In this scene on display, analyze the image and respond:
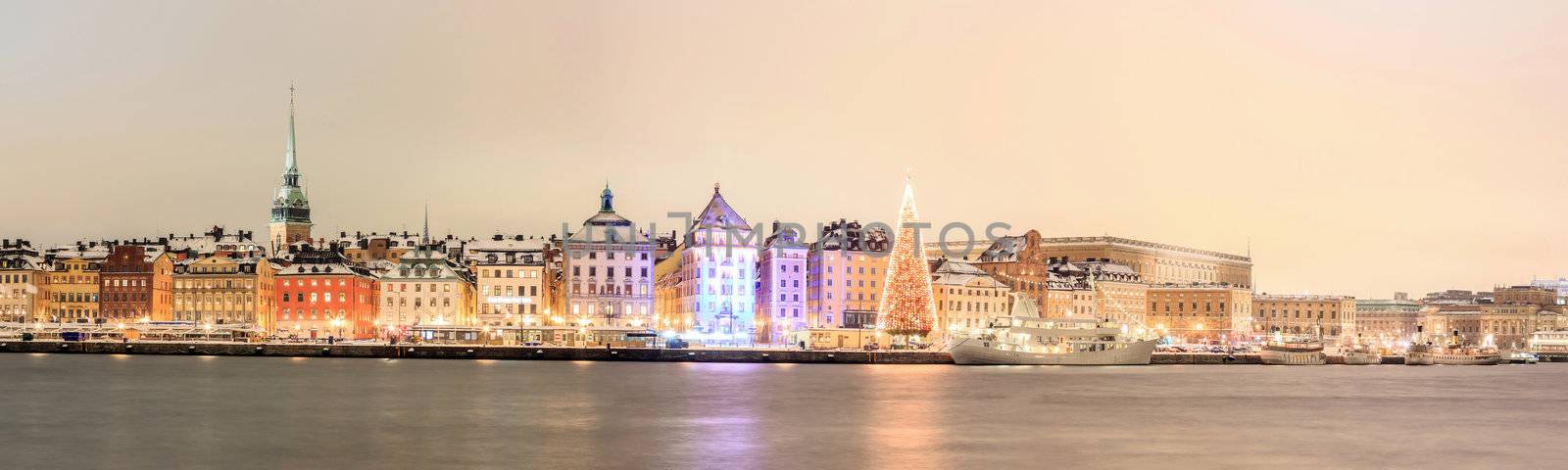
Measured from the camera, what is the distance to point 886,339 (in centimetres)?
12062

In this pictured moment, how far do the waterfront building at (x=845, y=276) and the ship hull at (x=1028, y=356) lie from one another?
25458mm

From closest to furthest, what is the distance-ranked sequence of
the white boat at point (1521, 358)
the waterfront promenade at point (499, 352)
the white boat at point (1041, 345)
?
the white boat at point (1041, 345) < the waterfront promenade at point (499, 352) < the white boat at point (1521, 358)

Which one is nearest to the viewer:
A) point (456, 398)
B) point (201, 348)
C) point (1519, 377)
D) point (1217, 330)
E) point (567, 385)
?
point (456, 398)

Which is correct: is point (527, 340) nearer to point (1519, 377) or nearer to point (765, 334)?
point (765, 334)

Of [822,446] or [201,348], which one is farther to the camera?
[201,348]

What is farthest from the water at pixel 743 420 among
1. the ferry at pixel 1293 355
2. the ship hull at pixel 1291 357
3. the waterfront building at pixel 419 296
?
the waterfront building at pixel 419 296

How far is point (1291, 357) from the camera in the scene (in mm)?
135500

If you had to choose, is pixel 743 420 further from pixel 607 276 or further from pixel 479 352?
pixel 607 276

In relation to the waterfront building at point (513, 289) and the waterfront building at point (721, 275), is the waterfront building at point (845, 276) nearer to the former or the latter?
the waterfront building at point (721, 275)

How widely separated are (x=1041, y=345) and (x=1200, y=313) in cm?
8887

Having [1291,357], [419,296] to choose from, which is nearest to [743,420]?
[1291,357]

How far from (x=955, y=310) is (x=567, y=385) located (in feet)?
249

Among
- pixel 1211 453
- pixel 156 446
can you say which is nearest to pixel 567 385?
pixel 156 446

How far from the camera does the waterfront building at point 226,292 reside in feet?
495
